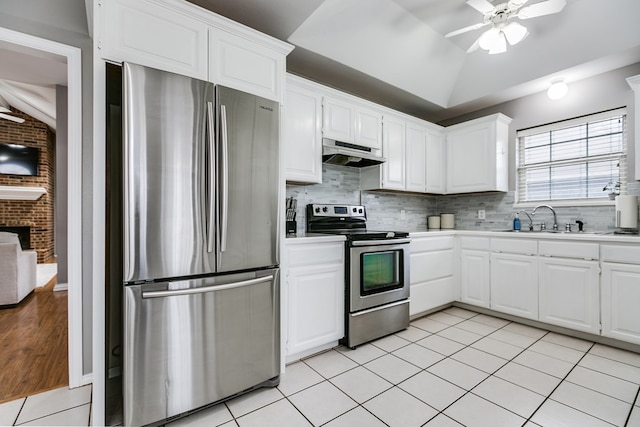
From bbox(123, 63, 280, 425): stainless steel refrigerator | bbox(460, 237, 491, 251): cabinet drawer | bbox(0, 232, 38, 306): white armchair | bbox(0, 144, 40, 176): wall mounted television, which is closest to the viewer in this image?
bbox(123, 63, 280, 425): stainless steel refrigerator

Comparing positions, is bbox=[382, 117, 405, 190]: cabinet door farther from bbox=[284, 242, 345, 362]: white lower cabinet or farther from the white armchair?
the white armchair

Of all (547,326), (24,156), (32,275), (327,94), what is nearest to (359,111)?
(327,94)

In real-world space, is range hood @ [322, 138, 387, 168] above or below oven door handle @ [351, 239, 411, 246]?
above

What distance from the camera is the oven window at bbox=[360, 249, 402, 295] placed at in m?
2.63

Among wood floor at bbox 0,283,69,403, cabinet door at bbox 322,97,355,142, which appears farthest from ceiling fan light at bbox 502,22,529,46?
wood floor at bbox 0,283,69,403

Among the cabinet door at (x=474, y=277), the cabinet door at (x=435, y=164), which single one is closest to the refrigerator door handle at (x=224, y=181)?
the cabinet door at (x=435, y=164)

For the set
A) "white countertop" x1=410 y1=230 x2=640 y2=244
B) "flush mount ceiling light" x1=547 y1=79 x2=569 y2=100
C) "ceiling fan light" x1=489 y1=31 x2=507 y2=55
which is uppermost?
"ceiling fan light" x1=489 y1=31 x2=507 y2=55

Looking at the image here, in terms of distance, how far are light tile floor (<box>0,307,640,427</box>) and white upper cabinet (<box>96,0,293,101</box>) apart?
198 centimetres

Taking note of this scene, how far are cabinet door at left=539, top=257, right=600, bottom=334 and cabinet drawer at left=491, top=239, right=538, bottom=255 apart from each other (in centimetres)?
12

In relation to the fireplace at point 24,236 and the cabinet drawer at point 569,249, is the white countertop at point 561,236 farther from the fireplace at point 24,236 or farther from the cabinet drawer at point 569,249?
the fireplace at point 24,236

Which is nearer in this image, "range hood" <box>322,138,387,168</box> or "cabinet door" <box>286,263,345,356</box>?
"cabinet door" <box>286,263,345,356</box>

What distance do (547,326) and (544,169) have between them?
180 cm

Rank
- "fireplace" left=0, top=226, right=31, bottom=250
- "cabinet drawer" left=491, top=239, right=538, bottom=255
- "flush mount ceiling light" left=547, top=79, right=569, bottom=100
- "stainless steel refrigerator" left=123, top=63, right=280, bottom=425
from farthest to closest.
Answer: "fireplace" left=0, top=226, right=31, bottom=250, "flush mount ceiling light" left=547, top=79, right=569, bottom=100, "cabinet drawer" left=491, top=239, right=538, bottom=255, "stainless steel refrigerator" left=123, top=63, right=280, bottom=425

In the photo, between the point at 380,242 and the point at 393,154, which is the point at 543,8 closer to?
the point at 393,154
